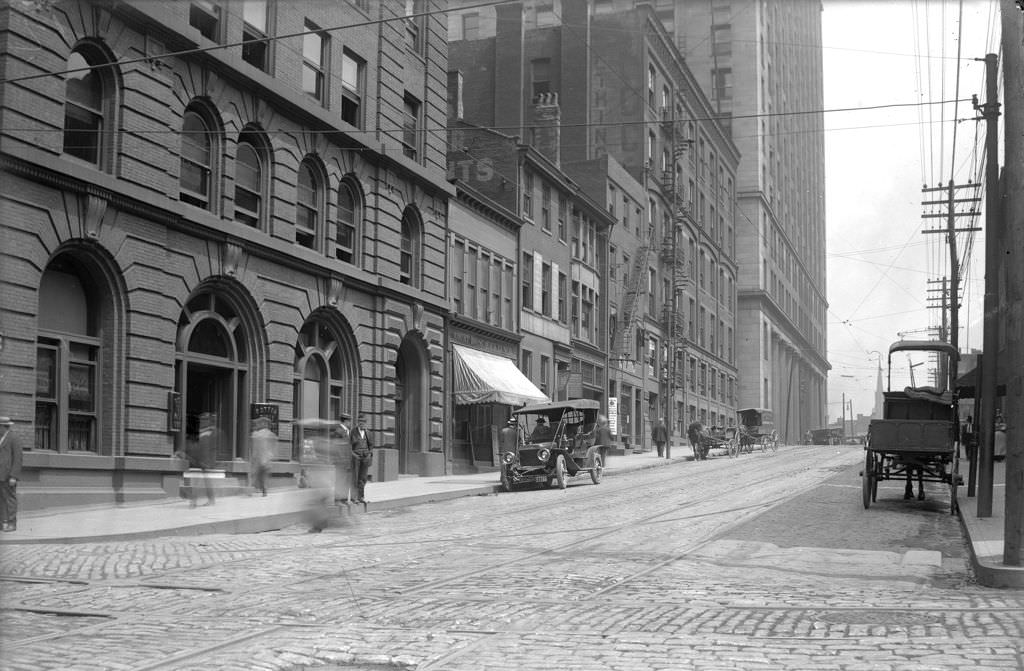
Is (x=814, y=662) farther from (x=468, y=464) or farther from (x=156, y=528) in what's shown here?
(x=468, y=464)

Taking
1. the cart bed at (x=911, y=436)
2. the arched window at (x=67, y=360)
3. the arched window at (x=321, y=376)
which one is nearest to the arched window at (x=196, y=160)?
the arched window at (x=67, y=360)

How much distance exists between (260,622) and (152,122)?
14679 millimetres

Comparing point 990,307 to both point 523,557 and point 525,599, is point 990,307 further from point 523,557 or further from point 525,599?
point 525,599

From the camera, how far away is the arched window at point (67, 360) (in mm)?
18641

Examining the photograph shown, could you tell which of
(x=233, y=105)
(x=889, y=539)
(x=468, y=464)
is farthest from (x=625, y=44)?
(x=889, y=539)

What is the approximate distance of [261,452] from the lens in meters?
22.3

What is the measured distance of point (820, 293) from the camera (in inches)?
6009

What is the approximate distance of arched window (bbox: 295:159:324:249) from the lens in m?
26.5

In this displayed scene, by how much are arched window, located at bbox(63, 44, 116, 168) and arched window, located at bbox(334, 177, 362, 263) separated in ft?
28.5

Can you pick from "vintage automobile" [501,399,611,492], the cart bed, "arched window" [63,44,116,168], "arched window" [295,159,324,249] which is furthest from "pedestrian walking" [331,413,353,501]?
"arched window" [295,159,324,249]

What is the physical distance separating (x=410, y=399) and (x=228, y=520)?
1523 cm

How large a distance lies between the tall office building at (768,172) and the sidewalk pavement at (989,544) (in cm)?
5430

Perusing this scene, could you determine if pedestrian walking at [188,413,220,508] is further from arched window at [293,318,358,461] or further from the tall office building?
the tall office building

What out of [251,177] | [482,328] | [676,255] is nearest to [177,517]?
[251,177]
